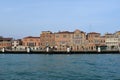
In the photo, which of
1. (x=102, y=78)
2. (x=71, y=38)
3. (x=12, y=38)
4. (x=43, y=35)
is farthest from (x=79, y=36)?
(x=102, y=78)

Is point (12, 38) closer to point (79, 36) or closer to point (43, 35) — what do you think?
point (43, 35)

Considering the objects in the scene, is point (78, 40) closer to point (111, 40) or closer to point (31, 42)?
point (111, 40)

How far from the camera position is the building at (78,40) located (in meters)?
121

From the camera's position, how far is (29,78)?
28.8 m

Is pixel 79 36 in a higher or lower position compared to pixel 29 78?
higher

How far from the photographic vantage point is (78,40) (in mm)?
122250

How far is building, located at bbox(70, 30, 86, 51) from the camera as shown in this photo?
121m

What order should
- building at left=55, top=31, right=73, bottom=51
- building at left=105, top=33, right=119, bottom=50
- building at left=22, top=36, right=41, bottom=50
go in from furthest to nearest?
building at left=22, top=36, right=41, bottom=50 < building at left=105, top=33, right=119, bottom=50 < building at left=55, top=31, right=73, bottom=51

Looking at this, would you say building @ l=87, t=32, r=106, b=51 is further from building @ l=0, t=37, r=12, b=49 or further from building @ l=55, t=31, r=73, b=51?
building @ l=0, t=37, r=12, b=49

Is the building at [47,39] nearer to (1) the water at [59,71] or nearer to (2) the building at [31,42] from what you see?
(2) the building at [31,42]

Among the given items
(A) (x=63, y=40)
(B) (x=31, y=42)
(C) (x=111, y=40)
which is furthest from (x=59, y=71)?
(B) (x=31, y=42)

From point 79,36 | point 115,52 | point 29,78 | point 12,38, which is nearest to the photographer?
point 29,78

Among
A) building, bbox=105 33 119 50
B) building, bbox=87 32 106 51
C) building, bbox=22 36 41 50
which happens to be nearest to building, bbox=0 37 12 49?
building, bbox=22 36 41 50

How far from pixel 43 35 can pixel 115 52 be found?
95.2 feet
